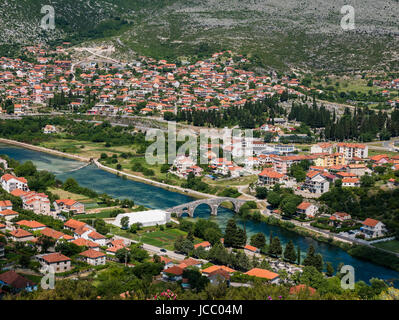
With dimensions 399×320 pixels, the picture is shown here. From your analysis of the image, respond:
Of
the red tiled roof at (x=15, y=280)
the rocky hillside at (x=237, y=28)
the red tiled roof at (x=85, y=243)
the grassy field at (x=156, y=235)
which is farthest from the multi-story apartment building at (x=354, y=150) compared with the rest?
the rocky hillside at (x=237, y=28)

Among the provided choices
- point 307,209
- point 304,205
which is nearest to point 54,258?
point 307,209

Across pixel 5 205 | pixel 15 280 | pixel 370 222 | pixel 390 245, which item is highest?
pixel 15 280

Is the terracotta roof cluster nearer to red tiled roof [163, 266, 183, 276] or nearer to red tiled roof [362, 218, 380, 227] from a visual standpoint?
red tiled roof [163, 266, 183, 276]

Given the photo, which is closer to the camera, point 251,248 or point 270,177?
point 251,248

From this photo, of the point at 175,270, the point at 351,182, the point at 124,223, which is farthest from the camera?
the point at 351,182

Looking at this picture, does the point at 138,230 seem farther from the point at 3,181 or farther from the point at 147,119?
the point at 147,119

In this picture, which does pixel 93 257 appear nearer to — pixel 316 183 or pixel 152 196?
pixel 152 196
